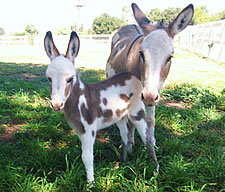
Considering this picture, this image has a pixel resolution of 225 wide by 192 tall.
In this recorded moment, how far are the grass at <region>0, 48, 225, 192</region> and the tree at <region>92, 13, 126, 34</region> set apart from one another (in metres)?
61.1

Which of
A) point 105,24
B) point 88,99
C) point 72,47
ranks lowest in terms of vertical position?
point 88,99

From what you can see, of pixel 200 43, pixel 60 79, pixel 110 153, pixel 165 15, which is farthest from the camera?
pixel 165 15

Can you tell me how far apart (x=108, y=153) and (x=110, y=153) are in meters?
0.03

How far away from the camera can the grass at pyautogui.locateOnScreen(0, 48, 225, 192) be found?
2.37 meters

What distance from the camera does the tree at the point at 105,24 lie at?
207ft

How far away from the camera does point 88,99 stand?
2.49 m

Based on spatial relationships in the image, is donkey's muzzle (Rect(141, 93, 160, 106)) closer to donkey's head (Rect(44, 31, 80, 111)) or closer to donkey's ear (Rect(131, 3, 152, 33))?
donkey's head (Rect(44, 31, 80, 111))

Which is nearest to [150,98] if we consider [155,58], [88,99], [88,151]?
[155,58]

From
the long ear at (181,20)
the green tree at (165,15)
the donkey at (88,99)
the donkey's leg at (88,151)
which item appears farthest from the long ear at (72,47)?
the green tree at (165,15)

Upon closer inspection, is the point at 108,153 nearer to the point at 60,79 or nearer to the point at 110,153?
the point at 110,153

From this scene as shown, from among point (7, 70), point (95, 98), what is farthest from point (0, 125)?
point (7, 70)

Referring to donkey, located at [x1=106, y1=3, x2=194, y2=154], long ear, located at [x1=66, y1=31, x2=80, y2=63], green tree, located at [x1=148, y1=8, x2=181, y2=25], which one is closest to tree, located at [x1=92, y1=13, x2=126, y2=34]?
green tree, located at [x1=148, y1=8, x2=181, y2=25]

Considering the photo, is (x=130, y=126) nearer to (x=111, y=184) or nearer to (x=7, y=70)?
(x=111, y=184)

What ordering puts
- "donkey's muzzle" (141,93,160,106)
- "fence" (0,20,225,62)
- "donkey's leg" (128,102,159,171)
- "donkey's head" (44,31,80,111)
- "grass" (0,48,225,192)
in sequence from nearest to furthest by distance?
1. "donkey's head" (44,31,80,111)
2. "donkey's muzzle" (141,93,160,106)
3. "grass" (0,48,225,192)
4. "donkey's leg" (128,102,159,171)
5. "fence" (0,20,225,62)
